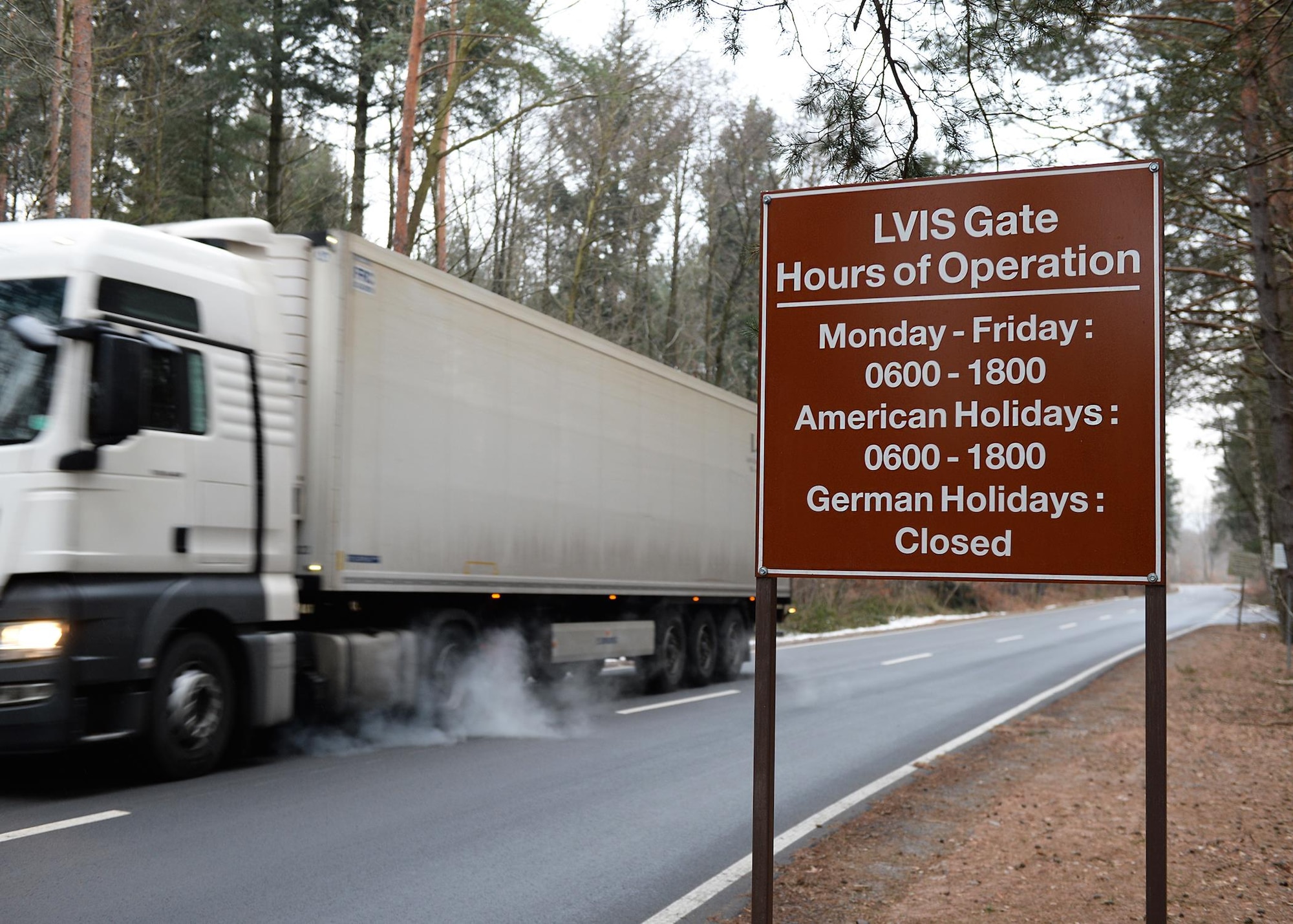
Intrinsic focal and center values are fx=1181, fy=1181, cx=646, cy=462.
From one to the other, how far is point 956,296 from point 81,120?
46.2 ft

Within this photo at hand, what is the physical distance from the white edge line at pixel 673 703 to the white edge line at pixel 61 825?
6334 millimetres

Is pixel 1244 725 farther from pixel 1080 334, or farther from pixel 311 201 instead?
pixel 311 201

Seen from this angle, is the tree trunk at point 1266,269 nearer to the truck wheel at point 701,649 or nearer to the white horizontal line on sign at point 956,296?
the white horizontal line on sign at point 956,296

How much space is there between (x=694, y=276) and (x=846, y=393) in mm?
29530

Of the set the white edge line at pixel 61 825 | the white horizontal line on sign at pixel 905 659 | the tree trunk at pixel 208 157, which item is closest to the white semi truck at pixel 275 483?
the white edge line at pixel 61 825

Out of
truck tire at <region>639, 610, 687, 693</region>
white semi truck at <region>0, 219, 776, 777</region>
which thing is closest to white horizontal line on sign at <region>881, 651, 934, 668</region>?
truck tire at <region>639, 610, 687, 693</region>

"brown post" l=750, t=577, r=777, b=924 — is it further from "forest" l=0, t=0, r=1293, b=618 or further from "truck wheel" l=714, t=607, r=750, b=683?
"truck wheel" l=714, t=607, r=750, b=683

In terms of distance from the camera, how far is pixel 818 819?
7531 mm

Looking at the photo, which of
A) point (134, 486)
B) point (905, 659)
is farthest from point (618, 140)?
point (134, 486)

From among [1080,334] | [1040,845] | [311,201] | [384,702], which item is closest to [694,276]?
[311,201]

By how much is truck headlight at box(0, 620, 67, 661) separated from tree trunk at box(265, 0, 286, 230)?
1832 centimetres

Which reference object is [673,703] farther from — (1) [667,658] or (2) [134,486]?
(2) [134,486]

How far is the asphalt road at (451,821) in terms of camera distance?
5.36m

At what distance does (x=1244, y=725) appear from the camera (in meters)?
12.6
